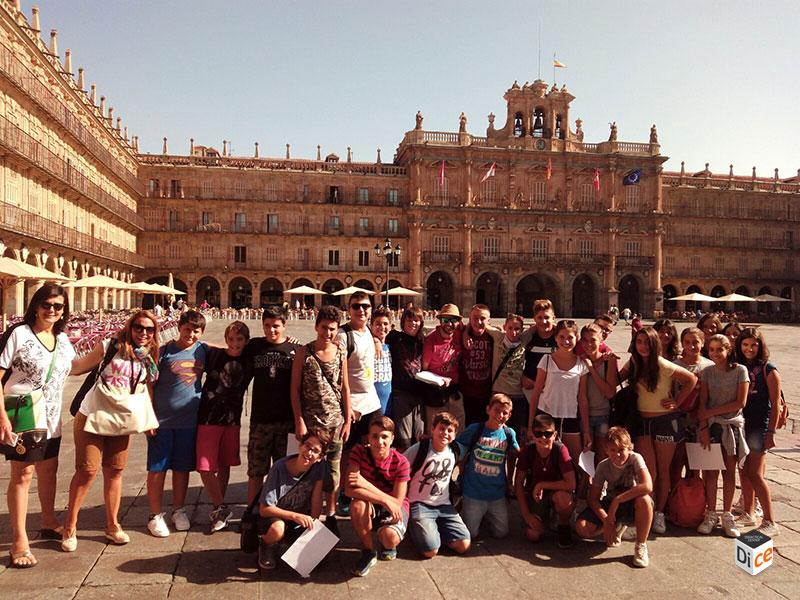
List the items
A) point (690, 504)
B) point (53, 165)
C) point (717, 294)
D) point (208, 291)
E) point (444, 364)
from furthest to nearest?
point (717, 294), point (208, 291), point (53, 165), point (444, 364), point (690, 504)

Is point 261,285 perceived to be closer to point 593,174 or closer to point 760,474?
point 593,174

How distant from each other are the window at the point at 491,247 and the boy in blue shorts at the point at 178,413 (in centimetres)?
3716

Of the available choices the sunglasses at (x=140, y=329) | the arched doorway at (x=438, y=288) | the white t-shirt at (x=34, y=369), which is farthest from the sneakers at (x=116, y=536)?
the arched doorway at (x=438, y=288)

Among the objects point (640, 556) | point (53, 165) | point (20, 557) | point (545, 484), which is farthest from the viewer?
point (53, 165)

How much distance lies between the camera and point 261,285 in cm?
4031

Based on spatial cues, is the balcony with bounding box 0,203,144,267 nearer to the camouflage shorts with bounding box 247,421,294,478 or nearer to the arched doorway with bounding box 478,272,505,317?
the camouflage shorts with bounding box 247,421,294,478

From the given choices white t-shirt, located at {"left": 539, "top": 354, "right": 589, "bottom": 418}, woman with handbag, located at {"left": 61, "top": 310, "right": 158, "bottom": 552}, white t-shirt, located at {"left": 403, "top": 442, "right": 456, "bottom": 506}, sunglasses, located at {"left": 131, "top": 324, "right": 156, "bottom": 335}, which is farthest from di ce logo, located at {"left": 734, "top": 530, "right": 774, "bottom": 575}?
sunglasses, located at {"left": 131, "top": 324, "right": 156, "bottom": 335}

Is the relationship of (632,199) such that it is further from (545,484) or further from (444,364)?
(545,484)

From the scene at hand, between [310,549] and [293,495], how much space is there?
0.41 meters

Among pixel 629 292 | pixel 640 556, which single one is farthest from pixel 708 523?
pixel 629 292

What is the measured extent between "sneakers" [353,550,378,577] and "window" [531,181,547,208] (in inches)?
1547

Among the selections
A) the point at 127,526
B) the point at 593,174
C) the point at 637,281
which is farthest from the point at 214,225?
the point at 127,526

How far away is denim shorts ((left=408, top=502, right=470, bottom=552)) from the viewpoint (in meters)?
4.24

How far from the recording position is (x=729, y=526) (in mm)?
4625
